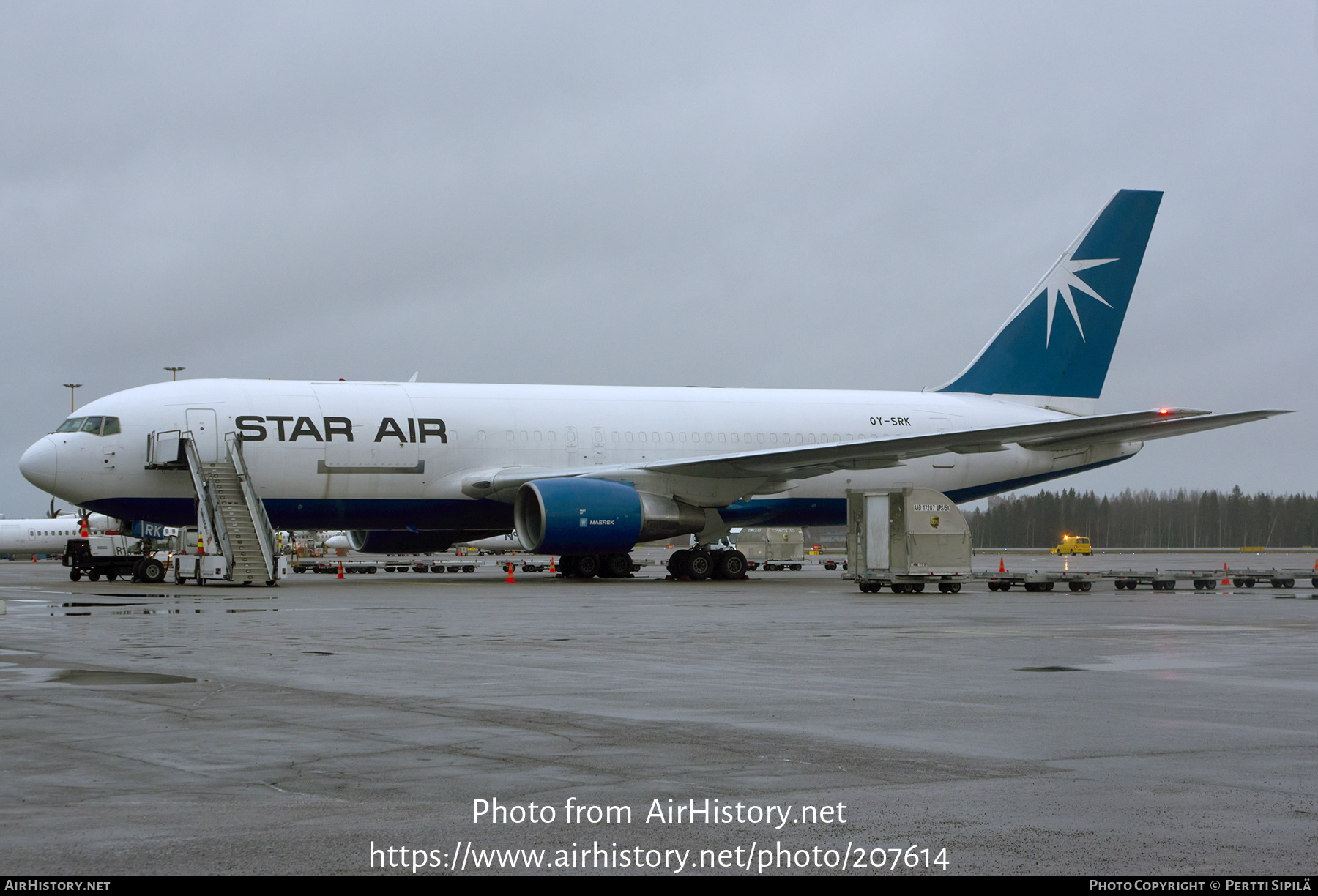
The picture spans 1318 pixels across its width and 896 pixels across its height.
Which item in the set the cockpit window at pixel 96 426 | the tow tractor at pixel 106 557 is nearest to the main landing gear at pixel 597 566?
the tow tractor at pixel 106 557

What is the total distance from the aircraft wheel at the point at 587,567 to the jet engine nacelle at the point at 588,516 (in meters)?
2.61

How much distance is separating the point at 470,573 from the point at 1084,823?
34039 mm

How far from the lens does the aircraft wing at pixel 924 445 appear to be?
26.8 m

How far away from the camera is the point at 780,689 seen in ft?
30.4

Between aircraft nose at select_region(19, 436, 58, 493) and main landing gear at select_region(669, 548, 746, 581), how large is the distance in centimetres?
1349

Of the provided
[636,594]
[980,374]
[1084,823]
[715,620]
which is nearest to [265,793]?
[1084,823]

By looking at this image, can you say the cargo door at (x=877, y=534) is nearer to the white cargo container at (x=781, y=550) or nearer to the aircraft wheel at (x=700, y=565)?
the aircraft wheel at (x=700, y=565)

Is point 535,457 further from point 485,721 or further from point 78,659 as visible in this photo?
point 485,721

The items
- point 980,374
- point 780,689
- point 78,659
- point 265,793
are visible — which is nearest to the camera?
point 265,793

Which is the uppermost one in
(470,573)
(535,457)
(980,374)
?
(980,374)

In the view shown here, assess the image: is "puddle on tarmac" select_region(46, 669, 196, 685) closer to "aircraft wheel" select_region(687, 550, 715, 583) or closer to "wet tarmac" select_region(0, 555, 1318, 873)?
"wet tarmac" select_region(0, 555, 1318, 873)

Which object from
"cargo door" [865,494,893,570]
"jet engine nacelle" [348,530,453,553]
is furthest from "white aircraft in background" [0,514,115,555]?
"cargo door" [865,494,893,570]

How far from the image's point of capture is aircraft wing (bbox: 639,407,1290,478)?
26.8m
